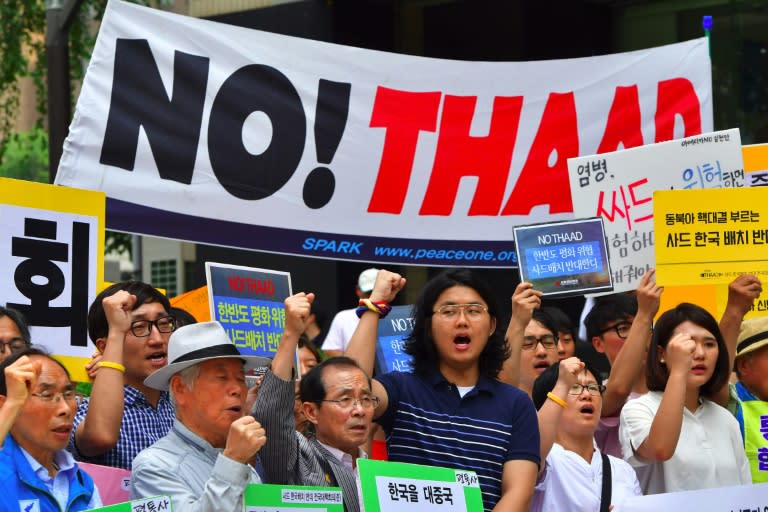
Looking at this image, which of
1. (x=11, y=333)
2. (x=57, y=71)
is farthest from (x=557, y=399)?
(x=57, y=71)

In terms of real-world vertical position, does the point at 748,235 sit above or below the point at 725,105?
below

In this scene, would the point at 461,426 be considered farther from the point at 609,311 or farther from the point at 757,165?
the point at 757,165

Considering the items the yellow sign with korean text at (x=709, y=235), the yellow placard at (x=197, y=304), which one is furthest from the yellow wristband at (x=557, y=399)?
the yellow placard at (x=197, y=304)

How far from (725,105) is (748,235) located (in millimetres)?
6540

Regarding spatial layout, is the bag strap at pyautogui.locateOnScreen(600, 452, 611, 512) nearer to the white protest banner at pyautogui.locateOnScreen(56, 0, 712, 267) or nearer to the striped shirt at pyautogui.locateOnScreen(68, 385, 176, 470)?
the striped shirt at pyautogui.locateOnScreen(68, 385, 176, 470)

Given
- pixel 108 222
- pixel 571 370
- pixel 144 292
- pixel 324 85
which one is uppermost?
pixel 324 85

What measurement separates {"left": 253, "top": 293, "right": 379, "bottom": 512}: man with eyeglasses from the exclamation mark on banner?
A: 2373mm

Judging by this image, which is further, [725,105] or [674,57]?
[725,105]

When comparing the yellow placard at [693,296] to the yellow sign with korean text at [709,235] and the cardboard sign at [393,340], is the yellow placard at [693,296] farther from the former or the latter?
the cardboard sign at [393,340]

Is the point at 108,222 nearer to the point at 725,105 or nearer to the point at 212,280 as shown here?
the point at 212,280

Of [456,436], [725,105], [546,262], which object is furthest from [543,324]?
[725,105]

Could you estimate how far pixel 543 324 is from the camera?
6.88 metres

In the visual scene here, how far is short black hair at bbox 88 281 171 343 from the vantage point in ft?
19.0

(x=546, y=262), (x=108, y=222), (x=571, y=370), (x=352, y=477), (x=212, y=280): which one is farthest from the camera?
→ (x=108, y=222)
